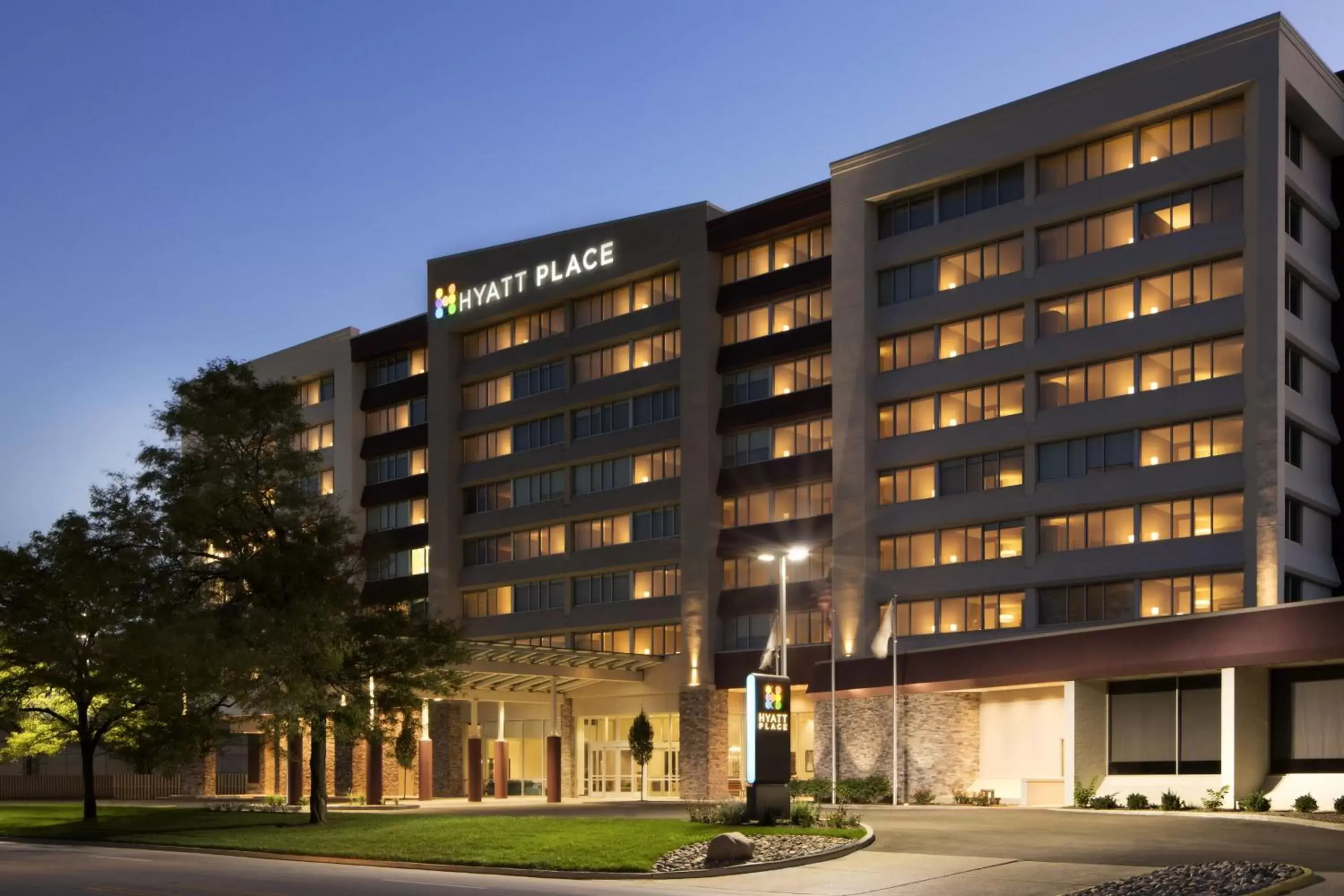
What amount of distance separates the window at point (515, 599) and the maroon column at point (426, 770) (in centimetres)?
1318

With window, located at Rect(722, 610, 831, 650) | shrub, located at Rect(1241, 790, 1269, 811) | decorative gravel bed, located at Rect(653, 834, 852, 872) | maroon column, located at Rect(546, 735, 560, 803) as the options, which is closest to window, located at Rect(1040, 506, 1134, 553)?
window, located at Rect(722, 610, 831, 650)

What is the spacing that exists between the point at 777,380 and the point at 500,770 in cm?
2565

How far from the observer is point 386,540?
57.1 meters

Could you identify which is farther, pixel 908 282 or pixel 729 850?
pixel 908 282

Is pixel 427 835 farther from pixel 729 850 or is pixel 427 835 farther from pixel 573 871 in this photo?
pixel 729 850

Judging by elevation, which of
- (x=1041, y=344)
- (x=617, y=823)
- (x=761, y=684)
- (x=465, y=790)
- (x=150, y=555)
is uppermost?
(x=1041, y=344)

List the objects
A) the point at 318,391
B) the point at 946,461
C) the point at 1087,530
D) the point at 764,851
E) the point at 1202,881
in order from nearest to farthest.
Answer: the point at 1202,881
the point at 764,851
the point at 1087,530
the point at 946,461
the point at 318,391

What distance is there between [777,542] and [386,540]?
27356mm

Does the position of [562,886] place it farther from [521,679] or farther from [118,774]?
[118,774]

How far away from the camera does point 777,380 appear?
80.4 m

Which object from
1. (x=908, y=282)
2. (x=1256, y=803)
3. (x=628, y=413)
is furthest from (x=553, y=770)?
(x=1256, y=803)

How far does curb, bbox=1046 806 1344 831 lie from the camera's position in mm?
39375

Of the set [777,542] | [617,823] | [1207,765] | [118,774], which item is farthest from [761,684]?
[118,774]

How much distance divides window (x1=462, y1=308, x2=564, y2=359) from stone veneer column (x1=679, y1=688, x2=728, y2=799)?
24892mm
